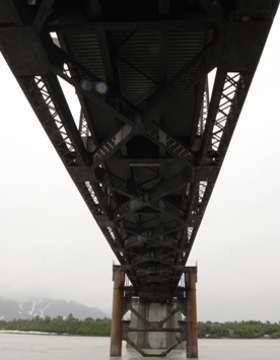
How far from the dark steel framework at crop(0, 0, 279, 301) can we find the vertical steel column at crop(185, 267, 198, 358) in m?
15.3

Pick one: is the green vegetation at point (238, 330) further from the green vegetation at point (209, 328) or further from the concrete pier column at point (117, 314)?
the concrete pier column at point (117, 314)

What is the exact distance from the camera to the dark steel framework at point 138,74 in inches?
290

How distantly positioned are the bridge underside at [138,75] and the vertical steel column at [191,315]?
15.2m

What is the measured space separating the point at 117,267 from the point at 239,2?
24.4 m

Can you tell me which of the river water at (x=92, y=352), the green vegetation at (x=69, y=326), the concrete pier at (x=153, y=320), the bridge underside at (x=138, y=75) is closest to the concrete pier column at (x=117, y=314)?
the river water at (x=92, y=352)

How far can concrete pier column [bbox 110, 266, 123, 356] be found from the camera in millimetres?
29172

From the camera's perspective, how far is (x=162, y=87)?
360 inches

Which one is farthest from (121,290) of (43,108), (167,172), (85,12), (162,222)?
(85,12)

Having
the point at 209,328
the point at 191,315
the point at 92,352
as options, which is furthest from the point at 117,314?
the point at 209,328

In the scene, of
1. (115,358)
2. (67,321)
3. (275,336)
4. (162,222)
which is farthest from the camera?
(67,321)

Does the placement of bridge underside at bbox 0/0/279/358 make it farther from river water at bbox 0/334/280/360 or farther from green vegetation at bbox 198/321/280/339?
green vegetation at bbox 198/321/280/339

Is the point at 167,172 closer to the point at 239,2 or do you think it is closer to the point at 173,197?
the point at 173,197

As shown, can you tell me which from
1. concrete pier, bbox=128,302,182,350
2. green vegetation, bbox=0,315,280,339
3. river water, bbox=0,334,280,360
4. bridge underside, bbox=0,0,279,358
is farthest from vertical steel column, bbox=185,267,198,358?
green vegetation, bbox=0,315,280,339

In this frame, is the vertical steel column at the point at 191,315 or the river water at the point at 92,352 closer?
the vertical steel column at the point at 191,315
